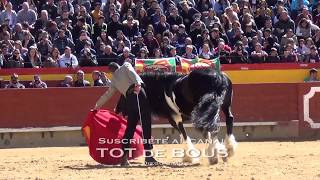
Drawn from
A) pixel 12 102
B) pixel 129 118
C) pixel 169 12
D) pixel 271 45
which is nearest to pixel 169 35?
pixel 169 12

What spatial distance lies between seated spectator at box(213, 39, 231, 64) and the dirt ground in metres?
3.40

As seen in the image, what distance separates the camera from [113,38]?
15273 mm

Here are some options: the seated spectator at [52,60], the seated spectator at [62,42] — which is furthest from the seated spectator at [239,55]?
the seated spectator at [52,60]

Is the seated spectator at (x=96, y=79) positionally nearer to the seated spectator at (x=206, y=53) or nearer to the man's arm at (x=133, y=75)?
the seated spectator at (x=206, y=53)

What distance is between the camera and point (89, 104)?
13578 millimetres

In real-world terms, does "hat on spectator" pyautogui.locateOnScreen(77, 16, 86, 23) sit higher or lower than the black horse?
higher

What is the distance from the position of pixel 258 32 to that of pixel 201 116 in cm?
674

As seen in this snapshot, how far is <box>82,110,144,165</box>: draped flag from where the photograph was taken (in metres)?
9.72

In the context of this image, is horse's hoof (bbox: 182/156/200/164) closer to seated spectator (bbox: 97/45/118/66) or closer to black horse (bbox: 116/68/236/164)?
black horse (bbox: 116/68/236/164)

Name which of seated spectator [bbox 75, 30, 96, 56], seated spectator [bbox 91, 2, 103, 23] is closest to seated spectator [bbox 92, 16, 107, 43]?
seated spectator [bbox 91, 2, 103, 23]

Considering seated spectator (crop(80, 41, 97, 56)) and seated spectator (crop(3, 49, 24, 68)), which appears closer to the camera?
seated spectator (crop(3, 49, 24, 68))

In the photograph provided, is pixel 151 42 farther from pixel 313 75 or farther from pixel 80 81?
pixel 313 75

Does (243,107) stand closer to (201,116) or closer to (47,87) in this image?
(47,87)

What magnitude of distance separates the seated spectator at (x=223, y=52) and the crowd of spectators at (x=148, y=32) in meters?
0.02
